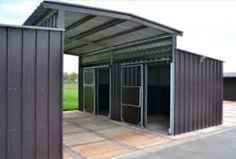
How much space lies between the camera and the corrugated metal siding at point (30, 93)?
4000 mm

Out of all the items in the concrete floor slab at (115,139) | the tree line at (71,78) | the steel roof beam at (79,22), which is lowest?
the concrete floor slab at (115,139)

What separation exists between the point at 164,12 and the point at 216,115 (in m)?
5.85

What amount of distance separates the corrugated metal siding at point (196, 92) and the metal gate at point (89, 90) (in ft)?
15.3

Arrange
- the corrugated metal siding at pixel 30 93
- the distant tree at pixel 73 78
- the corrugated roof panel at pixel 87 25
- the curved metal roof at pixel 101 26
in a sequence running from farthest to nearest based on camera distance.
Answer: the distant tree at pixel 73 78
the corrugated roof panel at pixel 87 25
the curved metal roof at pixel 101 26
the corrugated metal siding at pixel 30 93

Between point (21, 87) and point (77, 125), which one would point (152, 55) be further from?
point (21, 87)

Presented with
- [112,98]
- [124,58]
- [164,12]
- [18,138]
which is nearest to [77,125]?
[112,98]

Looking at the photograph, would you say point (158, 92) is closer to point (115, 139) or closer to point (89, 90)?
point (89, 90)

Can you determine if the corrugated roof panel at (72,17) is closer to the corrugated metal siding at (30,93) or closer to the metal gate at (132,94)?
the corrugated metal siding at (30,93)

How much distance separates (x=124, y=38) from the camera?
7.91 metres

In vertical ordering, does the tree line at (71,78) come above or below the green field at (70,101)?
above

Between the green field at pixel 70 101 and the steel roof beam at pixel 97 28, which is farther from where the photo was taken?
the green field at pixel 70 101

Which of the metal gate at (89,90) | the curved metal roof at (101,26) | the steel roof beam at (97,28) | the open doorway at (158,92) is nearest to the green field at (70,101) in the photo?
the metal gate at (89,90)

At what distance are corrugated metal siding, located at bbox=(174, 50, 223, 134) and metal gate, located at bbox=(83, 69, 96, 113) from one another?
4.66m

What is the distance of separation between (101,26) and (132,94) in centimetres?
252
